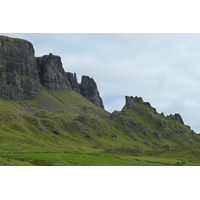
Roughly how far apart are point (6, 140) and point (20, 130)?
47.3 metres

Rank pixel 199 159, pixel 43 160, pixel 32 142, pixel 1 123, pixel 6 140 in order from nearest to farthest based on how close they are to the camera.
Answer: pixel 43 160 → pixel 199 159 → pixel 6 140 → pixel 32 142 → pixel 1 123

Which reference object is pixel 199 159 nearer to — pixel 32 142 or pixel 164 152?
pixel 164 152

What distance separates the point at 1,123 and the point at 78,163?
157638mm

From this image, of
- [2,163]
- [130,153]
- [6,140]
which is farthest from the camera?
[6,140]

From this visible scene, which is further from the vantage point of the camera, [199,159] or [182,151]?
[182,151]

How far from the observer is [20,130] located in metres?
199

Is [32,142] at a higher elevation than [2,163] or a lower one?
higher

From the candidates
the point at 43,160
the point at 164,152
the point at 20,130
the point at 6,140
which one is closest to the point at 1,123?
the point at 20,130

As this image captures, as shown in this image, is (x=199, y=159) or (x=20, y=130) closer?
(x=199, y=159)
